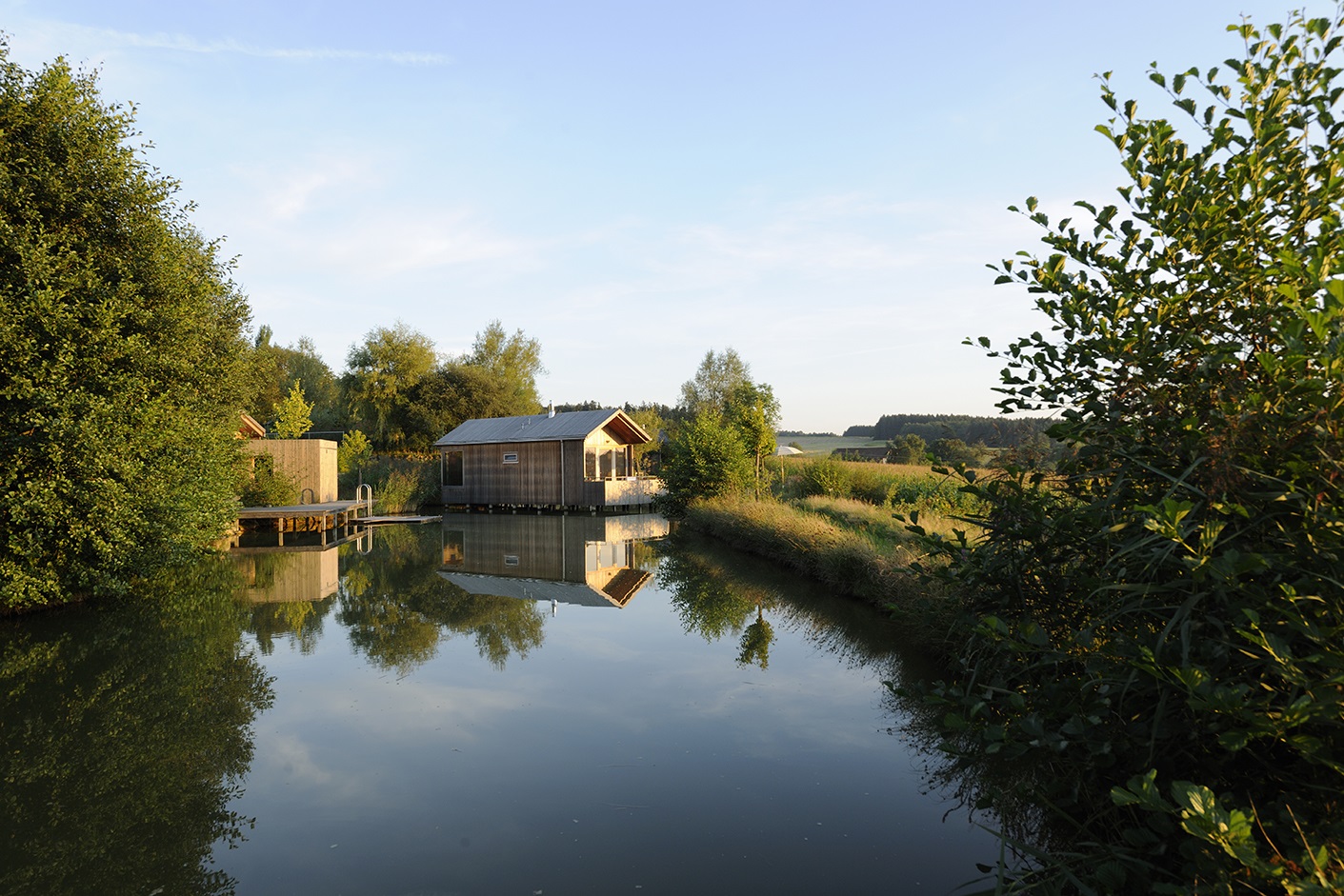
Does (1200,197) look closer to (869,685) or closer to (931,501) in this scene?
(869,685)

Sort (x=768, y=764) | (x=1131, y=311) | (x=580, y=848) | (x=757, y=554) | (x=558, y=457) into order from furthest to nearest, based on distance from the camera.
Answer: (x=558, y=457), (x=757, y=554), (x=768, y=764), (x=580, y=848), (x=1131, y=311)

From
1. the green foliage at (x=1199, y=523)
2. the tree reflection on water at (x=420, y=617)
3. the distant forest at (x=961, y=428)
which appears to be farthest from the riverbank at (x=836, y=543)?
the tree reflection on water at (x=420, y=617)

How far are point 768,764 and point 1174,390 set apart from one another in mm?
3321

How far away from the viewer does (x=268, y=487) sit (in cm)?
2062

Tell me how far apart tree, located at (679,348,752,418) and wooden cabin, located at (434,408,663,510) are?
935 inches

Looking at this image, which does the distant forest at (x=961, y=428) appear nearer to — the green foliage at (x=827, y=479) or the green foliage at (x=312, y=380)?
the green foliage at (x=827, y=479)

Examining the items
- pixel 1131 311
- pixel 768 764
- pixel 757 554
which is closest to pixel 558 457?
pixel 757 554

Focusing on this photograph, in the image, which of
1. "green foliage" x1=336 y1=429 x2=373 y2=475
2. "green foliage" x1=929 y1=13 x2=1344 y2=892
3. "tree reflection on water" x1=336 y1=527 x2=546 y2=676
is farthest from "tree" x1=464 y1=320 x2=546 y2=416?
"green foliage" x1=929 y1=13 x2=1344 y2=892

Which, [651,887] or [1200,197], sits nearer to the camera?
[1200,197]

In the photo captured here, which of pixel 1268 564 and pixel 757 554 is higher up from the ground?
pixel 1268 564

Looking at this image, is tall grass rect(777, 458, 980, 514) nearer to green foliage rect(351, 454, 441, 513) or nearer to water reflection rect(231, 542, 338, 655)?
water reflection rect(231, 542, 338, 655)

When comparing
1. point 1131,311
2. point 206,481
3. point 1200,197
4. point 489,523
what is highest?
point 1200,197

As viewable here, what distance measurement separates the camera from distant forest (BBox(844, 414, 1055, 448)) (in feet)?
12.3

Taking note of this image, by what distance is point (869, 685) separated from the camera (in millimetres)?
6828
